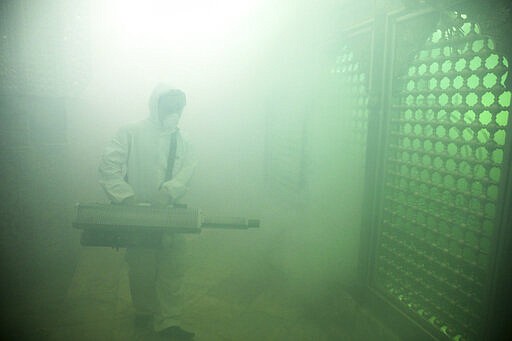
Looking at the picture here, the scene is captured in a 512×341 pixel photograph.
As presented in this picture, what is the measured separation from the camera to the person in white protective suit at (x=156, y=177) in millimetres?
3848

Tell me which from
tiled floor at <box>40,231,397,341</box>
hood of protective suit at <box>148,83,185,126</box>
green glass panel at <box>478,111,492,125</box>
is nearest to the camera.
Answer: hood of protective suit at <box>148,83,185,126</box>

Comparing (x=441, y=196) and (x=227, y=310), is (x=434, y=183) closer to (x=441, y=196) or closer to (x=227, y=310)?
(x=441, y=196)

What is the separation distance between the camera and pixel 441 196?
3.04 metres

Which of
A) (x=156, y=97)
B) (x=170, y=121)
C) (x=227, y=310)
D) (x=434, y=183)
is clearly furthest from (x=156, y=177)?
(x=434, y=183)

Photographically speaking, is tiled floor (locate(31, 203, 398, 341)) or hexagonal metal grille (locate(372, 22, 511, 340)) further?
tiled floor (locate(31, 203, 398, 341))

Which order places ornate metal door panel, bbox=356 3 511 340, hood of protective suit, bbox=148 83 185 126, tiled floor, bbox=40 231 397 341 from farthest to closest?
tiled floor, bbox=40 231 397 341
hood of protective suit, bbox=148 83 185 126
ornate metal door panel, bbox=356 3 511 340

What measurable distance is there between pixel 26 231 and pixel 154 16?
149 inches

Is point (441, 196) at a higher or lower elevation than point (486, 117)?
lower

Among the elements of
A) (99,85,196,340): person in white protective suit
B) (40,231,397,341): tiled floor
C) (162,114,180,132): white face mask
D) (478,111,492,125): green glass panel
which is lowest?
(40,231,397,341): tiled floor

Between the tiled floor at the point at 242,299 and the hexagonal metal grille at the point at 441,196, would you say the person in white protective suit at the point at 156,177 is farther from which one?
the hexagonal metal grille at the point at 441,196

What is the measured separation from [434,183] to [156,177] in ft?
8.06

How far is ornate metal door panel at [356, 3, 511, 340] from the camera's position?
100 inches

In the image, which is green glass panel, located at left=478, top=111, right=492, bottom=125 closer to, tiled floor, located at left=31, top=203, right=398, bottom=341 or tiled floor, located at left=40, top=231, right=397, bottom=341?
tiled floor, located at left=31, top=203, right=398, bottom=341

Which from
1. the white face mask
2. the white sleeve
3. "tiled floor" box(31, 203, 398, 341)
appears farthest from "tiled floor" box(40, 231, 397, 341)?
the white face mask
